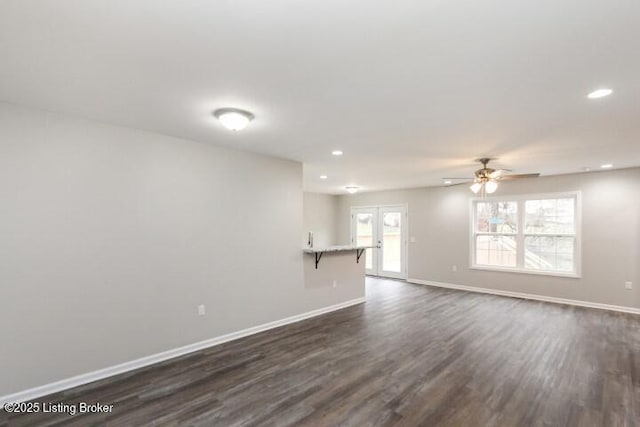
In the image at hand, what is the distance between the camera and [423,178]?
6.48m

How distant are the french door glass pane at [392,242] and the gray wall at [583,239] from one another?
0.40m

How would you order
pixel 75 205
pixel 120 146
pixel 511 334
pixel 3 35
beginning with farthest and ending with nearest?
pixel 511 334
pixel 120 146
pixel 75 205
pixel 3 35

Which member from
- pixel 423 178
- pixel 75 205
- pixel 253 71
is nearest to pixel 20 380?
pixel 75 205

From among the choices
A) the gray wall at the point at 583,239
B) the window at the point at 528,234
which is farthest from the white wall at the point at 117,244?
the window at the point at 528,234

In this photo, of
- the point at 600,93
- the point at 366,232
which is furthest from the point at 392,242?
the point at 600,93

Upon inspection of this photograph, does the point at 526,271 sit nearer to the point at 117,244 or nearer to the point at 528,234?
the point at 528,234

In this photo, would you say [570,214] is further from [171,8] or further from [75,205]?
[75,205]

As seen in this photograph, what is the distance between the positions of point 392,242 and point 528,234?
3175 millimetres

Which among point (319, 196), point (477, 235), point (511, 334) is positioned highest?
point (319, 196)

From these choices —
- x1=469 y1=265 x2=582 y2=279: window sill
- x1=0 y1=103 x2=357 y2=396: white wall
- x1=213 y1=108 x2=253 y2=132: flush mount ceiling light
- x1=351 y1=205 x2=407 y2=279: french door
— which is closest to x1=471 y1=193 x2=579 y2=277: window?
x1=469 y1=265 x2=582 y2=279: window sill

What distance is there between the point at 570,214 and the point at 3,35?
7.82 metres

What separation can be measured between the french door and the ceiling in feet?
16.2

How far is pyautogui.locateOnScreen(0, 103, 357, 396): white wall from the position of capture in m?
2.62

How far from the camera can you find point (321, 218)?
9.37 metres
